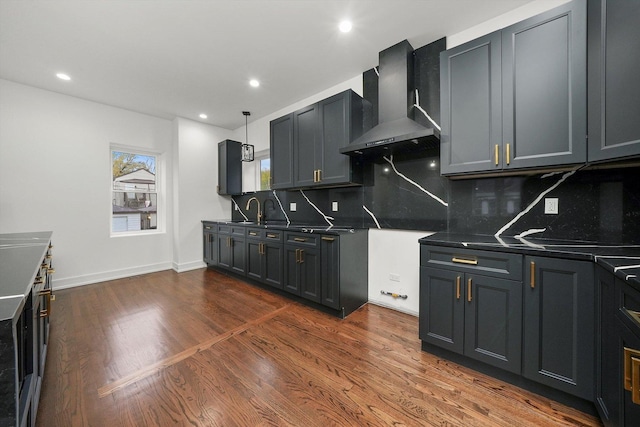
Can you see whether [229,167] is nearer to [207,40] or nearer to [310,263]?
[207,40]

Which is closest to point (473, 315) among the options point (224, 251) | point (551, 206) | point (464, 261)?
point (464, 261)

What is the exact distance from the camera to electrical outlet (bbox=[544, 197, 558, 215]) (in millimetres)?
1854

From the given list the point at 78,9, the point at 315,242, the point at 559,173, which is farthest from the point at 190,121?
the point at 559,173

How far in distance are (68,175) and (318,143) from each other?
3.59 m

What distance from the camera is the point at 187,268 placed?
14.4ft

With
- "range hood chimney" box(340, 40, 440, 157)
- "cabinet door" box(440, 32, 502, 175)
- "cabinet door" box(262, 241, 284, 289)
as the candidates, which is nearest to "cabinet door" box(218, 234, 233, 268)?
"cabinet door" box(262, 241, 284, 289)

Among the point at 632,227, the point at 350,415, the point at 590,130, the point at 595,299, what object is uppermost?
the point at 590,130

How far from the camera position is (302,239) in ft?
9.34

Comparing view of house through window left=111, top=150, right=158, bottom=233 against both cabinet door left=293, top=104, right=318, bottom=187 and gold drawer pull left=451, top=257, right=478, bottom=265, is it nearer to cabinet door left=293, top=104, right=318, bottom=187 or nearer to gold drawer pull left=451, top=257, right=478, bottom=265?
cabinet door left=293, top=104, right=318, bottom=187

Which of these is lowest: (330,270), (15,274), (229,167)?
(330,270)

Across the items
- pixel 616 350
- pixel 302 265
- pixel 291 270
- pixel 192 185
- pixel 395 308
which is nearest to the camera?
pixel 616 350

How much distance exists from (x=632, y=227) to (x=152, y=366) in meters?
3.42

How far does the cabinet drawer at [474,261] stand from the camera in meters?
1.54

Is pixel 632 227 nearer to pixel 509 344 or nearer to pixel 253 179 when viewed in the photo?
pixel 509 344
